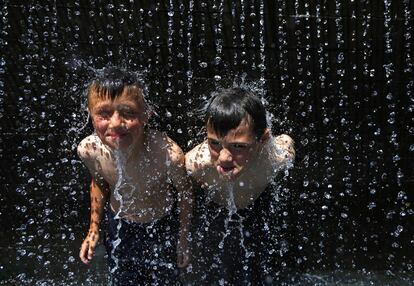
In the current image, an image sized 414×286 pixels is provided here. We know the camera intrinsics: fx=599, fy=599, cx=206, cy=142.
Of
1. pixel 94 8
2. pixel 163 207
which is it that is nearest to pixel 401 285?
pixel 163 207

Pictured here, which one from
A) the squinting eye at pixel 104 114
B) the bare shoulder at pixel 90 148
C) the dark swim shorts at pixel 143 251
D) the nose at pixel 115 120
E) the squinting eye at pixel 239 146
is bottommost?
the dark swim shorts at pixel 143 251

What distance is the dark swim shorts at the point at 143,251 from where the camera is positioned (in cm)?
273

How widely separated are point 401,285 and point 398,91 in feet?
3.60

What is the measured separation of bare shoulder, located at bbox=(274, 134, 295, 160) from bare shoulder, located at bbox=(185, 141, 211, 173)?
314mm

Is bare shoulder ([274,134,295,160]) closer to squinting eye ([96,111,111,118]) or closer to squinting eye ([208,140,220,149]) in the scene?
squinting eye ([208,140,220,149])

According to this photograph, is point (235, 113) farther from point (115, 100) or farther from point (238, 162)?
point (115, 100)

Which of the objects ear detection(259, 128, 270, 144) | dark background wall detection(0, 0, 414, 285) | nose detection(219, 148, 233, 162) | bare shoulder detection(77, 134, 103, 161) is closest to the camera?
nose detection(219, 148, 233, 162)

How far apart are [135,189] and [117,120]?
1.34ft

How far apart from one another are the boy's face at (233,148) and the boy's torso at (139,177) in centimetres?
31

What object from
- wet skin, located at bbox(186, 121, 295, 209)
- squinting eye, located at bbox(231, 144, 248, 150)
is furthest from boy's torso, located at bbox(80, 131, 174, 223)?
squinting eye, located at bbox(231, 144, 248, 150)

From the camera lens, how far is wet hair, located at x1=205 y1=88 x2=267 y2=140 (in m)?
2.36

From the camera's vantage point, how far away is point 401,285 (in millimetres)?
3184

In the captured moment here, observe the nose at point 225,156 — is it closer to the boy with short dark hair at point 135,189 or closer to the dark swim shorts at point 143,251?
the boy with short dark hair at point 135,189

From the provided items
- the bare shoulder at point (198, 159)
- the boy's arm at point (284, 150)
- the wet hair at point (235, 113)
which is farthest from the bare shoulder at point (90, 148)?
the boy's arm at point (284, 150)
